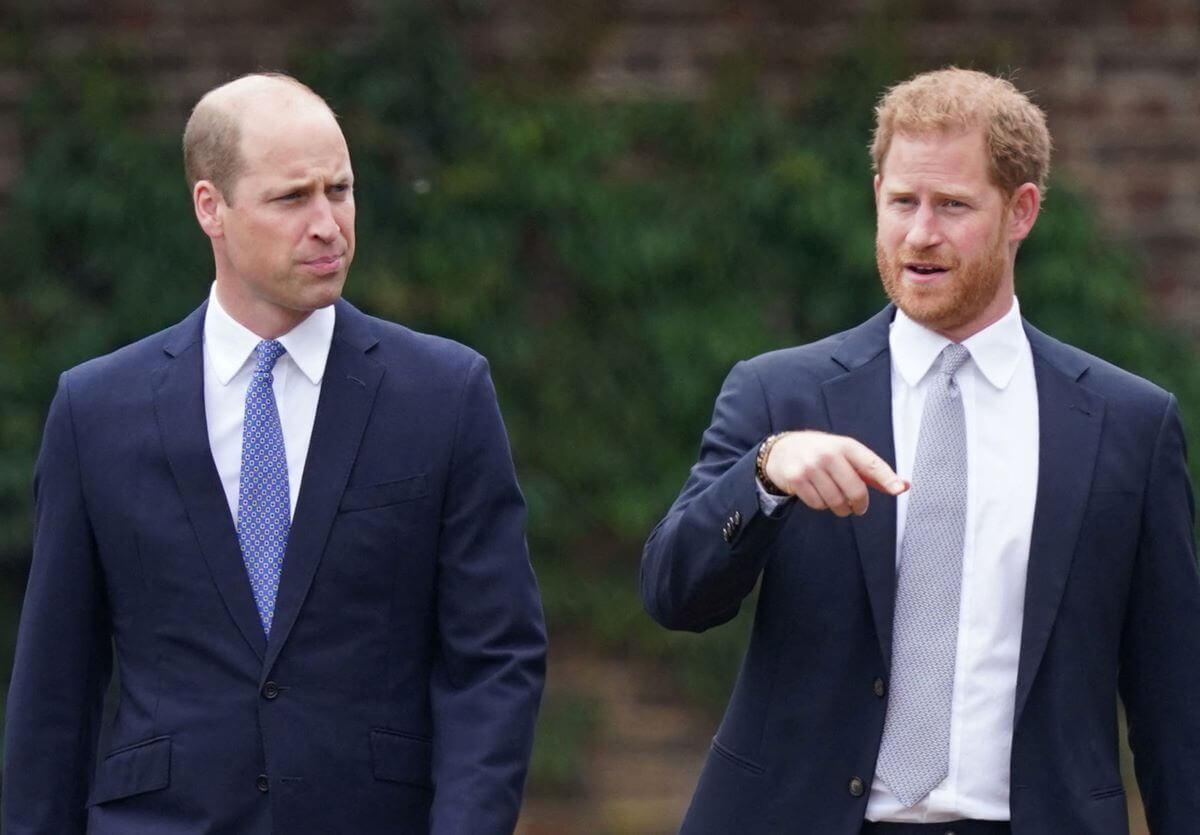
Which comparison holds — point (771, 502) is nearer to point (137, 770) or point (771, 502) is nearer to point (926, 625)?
point (926, 625)

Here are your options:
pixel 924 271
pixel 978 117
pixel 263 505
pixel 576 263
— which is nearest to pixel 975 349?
pixel 924 271

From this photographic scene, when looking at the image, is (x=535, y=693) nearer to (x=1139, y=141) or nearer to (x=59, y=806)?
(x=59, y=806)

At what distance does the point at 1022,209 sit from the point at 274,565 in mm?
1361

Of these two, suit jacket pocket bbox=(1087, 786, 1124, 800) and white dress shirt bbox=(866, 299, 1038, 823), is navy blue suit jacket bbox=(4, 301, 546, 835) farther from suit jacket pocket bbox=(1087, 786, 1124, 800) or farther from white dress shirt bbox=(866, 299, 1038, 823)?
suit jacket pocket bbox=(1087, 786, 1124, 800)

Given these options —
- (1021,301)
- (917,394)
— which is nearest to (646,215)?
(1021,301)

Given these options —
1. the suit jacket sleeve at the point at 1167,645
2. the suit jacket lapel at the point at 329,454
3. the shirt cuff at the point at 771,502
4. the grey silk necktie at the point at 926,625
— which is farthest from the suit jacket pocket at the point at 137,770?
the suit jacket sleeve at the point at 1167,645

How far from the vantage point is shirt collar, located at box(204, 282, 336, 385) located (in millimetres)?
3617

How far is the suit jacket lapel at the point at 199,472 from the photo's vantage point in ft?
11.4

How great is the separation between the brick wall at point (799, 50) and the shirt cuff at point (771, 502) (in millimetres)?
3423

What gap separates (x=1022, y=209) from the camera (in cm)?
364

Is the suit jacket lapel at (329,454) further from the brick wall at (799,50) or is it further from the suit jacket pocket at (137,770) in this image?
the brick wall at (799,50)

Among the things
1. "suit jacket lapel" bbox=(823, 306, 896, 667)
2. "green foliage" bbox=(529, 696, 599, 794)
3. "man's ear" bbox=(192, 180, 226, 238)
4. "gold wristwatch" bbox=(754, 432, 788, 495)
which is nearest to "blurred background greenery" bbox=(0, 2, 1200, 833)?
"green foliage" bbox=(529, 696, 599, 794)

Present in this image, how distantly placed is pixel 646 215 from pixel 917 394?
2.98 m

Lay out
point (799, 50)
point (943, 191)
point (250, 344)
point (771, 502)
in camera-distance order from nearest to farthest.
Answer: point (771, 502), point (943, 191), point (250, 344), point (799, 50)
